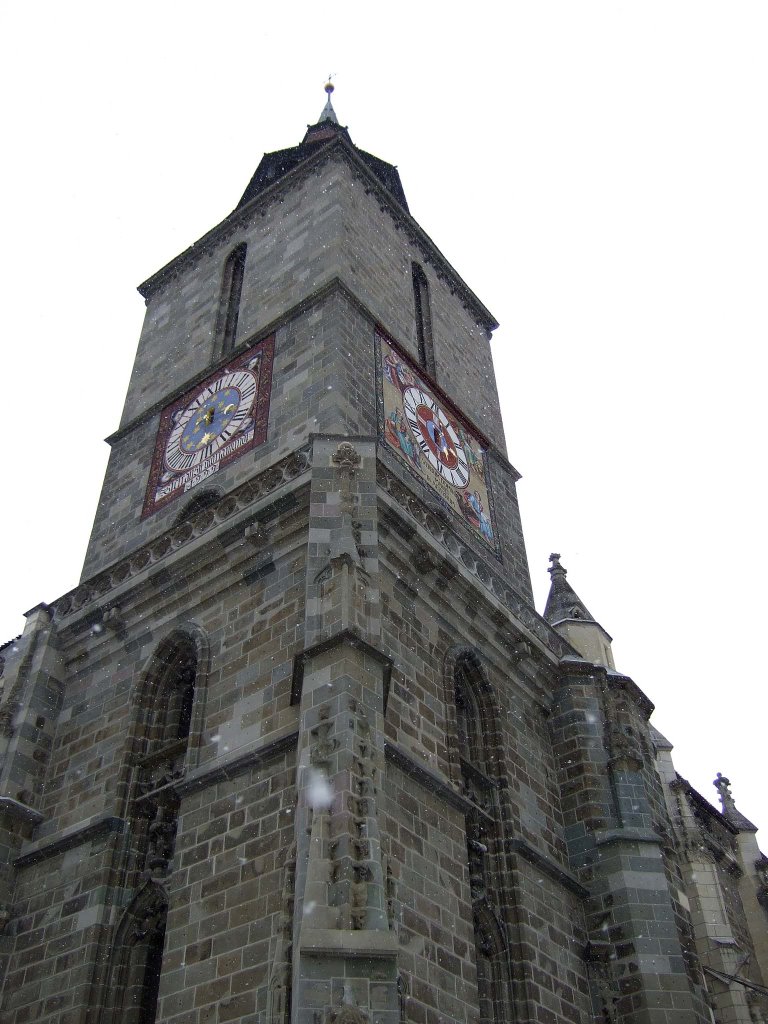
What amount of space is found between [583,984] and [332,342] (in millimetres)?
10184

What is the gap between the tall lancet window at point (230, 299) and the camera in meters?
21.1

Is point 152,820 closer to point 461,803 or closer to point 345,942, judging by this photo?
point 461,803

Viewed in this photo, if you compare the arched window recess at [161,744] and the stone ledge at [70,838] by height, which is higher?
the arched window recess at [161,744]

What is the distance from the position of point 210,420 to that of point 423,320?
238 inches

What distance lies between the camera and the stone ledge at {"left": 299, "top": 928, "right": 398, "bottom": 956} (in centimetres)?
861

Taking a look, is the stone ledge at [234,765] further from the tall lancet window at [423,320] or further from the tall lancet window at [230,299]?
the tall lancet window at [423,320]

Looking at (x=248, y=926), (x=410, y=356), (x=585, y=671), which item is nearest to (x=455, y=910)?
(x=248, y=926)

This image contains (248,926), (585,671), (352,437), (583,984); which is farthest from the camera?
(585,671)

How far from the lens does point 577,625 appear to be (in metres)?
18.2

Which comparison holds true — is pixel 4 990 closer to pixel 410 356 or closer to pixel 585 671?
pixel 585 671

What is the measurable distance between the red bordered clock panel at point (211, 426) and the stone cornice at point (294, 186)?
559 cm

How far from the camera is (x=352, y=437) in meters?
14.2

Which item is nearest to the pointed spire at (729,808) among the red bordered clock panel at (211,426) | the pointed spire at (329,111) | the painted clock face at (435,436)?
the painted clock face at (435,436)

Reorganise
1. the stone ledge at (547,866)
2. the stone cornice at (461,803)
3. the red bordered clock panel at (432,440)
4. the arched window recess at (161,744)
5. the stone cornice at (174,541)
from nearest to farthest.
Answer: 1. the stone cornice at (461,803)
2. the arched window recess at (161,744)
3. the stone ledge at (547,866)
4. the stone cornice at (174,541)
5. the red bordered clock panel at (432,440)
